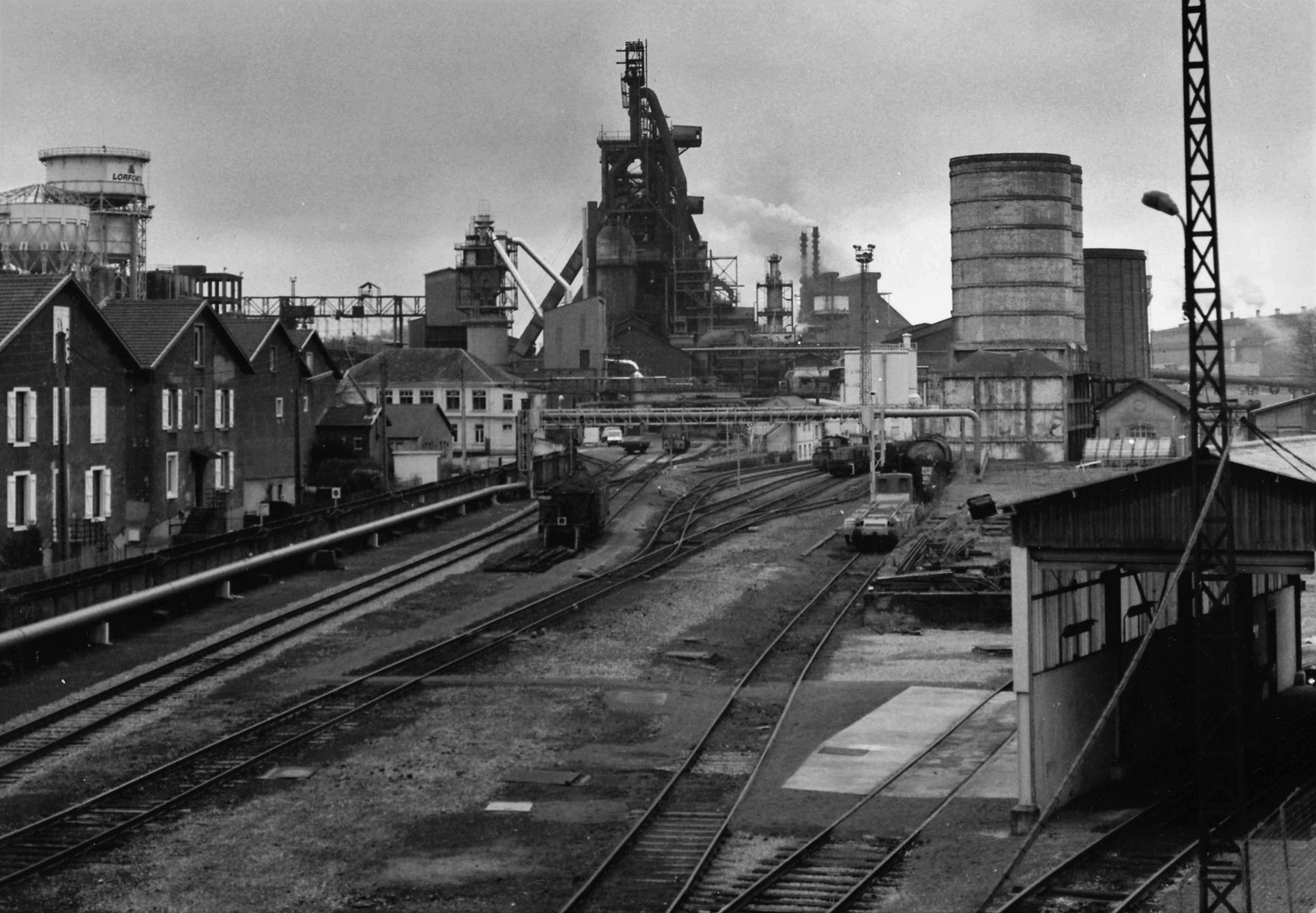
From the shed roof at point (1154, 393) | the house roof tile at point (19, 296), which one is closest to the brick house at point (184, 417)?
the house roof tile at point (19, 296)

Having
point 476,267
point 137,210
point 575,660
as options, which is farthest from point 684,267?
point 575,660

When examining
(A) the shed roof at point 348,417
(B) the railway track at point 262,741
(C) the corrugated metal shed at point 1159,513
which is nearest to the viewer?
(C) the corrugated metal shed at point 1159,513

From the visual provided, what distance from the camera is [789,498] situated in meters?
61.5

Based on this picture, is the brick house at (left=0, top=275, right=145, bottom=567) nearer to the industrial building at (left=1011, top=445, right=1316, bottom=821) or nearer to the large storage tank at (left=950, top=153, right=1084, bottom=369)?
the industrial building at (left=1011, top=445, right=1316, bottom=821)

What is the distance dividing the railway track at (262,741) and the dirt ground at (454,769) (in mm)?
388

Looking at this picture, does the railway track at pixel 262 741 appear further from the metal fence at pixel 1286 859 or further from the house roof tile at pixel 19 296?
the house roof tile at pixel 19 296

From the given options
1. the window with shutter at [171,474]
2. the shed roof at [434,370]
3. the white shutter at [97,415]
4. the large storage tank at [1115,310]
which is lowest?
the window with shutter at [171,474]

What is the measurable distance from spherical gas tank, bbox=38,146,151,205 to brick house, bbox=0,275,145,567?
4481cm

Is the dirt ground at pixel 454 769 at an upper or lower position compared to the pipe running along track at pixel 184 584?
lower

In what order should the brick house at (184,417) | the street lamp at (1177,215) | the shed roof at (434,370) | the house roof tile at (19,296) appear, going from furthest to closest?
1. the shed roof at (434,370)
2. the brick house at (184,417)
3. the house roof tile at (19,296)
4. the street lamp at (1177,215)

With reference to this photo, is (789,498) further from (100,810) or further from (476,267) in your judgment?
(476,267)

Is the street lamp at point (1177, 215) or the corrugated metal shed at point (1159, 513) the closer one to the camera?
the street lamp at point (1177, 215)

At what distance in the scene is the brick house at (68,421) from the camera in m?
40.0

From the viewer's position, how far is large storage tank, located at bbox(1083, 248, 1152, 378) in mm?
96312
